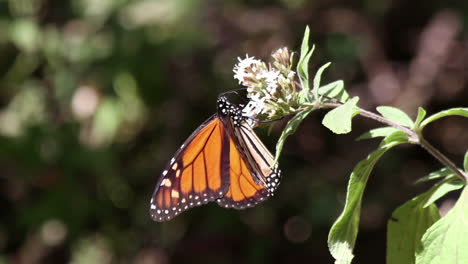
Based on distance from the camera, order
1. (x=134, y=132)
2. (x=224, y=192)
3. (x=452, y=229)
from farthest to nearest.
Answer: (x=134, y=132), (x=224, y=192), (x=452, y=229)

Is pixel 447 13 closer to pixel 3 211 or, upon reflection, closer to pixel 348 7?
pixel 348 7

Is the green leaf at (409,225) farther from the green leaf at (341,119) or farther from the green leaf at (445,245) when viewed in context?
the green leaf at (341,119)

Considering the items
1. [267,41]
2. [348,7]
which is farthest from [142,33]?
[348,7]

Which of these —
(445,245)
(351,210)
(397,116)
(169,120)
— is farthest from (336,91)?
(169,120)

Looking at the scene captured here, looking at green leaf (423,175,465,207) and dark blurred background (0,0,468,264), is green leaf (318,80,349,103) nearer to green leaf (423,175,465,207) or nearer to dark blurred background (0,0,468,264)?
green leaf (423,175,465,207)

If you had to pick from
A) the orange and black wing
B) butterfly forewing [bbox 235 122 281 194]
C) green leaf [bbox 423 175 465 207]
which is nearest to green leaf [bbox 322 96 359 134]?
green leaf [bbox 423 175 465 207]

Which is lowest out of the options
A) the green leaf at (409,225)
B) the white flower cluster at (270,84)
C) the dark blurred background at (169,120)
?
the green leaf at (409,225)

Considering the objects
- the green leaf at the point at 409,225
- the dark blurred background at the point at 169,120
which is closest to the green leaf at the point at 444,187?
the green leaf at the point at 409,225
